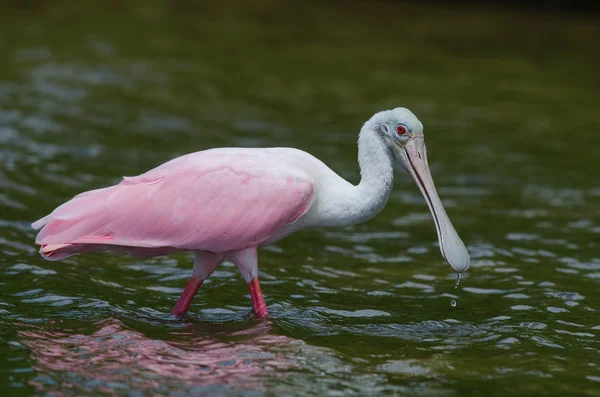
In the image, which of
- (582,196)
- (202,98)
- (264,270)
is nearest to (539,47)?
(202,98)

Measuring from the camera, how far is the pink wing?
339 inches

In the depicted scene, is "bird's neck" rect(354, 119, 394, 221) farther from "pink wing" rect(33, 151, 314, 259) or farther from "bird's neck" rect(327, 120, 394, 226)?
"pink wing" rect(33, 151, 314, 259)

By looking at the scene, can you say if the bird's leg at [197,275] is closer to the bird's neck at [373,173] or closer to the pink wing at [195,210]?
the pink wing at [195,210]

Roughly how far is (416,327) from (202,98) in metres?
10.5

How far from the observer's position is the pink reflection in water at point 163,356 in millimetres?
7418

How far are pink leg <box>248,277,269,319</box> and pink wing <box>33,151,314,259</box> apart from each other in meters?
0.36

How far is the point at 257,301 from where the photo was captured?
890cm

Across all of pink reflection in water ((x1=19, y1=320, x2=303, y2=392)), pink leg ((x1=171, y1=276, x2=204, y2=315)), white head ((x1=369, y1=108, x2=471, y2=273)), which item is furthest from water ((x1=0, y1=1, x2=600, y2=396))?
white head ((x1=369, y1=108, x2=471, y2=273))

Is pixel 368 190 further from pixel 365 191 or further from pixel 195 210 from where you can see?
pixel 195 210

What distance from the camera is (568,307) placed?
9.81 metres

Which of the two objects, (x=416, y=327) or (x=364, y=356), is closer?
(x=364, y=356)

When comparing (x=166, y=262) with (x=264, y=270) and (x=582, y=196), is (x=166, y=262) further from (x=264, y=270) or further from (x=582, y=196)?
(x=582, y=196)

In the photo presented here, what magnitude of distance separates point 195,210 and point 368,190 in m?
1.38

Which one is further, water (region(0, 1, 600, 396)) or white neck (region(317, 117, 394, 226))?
white neck (region(317, 117, 394, 226))
